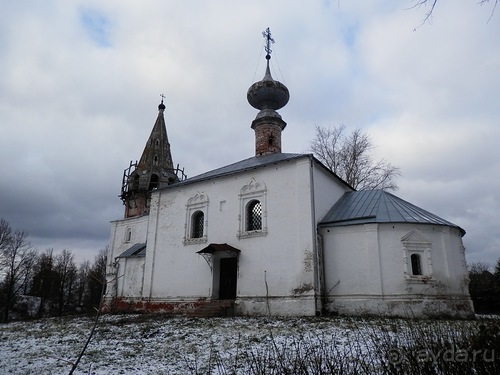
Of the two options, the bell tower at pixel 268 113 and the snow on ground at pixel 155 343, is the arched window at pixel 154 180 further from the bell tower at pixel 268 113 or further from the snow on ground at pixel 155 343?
the snow on ground at pixel 155 343

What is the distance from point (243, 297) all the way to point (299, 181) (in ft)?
15.6

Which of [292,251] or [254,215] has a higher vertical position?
[254,215]

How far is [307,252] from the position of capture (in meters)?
13.0

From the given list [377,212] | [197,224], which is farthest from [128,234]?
[377,212]

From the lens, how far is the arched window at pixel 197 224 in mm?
16672

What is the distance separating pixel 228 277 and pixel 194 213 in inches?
132

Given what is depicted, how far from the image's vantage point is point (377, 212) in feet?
45.1

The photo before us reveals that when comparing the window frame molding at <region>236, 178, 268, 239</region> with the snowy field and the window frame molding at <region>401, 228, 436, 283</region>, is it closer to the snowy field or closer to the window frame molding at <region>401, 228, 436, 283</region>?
the snowy field

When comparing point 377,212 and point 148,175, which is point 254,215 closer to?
point 377,212

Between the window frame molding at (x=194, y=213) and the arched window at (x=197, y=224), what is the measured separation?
9 cm

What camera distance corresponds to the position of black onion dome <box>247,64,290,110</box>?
19531mm

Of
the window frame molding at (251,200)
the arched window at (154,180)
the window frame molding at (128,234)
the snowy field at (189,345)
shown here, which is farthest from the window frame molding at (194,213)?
the arched window at (154,180)

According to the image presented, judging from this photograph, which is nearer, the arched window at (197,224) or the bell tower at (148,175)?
the arched window at (197,224)

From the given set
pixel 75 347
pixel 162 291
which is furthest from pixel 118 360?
pixel 162 291
